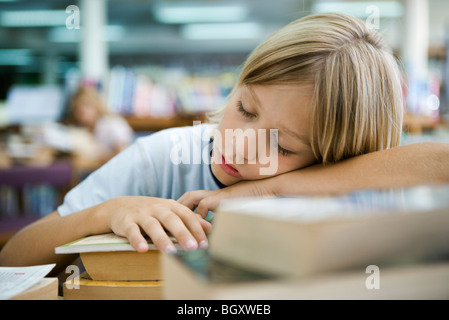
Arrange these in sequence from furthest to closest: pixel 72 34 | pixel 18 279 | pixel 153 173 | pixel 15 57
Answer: pixel 15 57, pixel 72 34, pixel 153 173, pixel 18 279

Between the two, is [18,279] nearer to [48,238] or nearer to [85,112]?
[48,238]

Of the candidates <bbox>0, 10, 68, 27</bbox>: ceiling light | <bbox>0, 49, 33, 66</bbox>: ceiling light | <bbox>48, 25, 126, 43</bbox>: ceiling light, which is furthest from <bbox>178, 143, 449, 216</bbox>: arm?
<bbox>0, 49, 33, 66</bbox>: ceiling light

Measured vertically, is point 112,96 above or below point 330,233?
above

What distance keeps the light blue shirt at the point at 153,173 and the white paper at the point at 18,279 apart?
0.33m

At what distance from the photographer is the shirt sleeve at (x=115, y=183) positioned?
30.1 inches

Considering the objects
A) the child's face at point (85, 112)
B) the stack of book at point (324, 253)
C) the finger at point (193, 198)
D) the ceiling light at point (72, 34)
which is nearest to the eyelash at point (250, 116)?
the finger at point (193, 198)

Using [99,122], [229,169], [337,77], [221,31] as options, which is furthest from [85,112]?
[221,31]

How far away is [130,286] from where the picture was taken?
1.31ft

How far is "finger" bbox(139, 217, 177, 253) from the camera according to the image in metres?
0.41

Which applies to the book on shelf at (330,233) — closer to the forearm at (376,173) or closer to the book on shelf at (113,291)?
the book on shelf at (113,291)

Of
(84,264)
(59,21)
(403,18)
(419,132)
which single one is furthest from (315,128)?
(59,21)

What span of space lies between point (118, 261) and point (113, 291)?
0.11 ft

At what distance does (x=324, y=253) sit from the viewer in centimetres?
24
